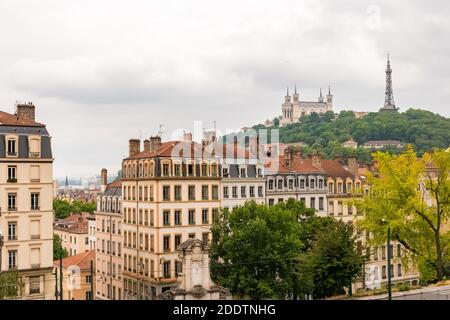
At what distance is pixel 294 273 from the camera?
4741cm

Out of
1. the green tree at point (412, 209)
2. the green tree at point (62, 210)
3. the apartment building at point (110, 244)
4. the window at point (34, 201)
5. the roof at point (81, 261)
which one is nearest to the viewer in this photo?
the green tree at point (412, 209)

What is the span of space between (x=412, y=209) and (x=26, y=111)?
101 ft

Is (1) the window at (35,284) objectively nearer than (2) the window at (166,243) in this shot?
Yes

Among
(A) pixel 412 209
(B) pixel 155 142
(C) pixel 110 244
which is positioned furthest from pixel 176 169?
(A) pixel 412 209

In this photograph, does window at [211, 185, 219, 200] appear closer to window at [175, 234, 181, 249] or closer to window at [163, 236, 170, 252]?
window at [175, 234, 181, 249]

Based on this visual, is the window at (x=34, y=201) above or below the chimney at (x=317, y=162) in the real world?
below

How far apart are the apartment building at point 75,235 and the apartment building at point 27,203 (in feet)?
129

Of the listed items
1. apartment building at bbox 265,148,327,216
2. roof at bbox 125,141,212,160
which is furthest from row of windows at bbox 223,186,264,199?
roof at bbox 125,141,212,160

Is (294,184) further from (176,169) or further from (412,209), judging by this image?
(412,209)

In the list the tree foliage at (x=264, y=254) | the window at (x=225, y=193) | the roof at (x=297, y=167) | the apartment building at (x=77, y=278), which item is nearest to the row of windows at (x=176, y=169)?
the window at (x=225, y=193)

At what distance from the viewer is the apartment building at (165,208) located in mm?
55531

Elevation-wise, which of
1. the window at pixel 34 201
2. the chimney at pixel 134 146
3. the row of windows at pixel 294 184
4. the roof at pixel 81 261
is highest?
the chimney at pixel 134 146

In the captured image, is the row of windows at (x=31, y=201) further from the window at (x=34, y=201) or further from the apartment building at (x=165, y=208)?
the apartment building at (x=165, y=208)
